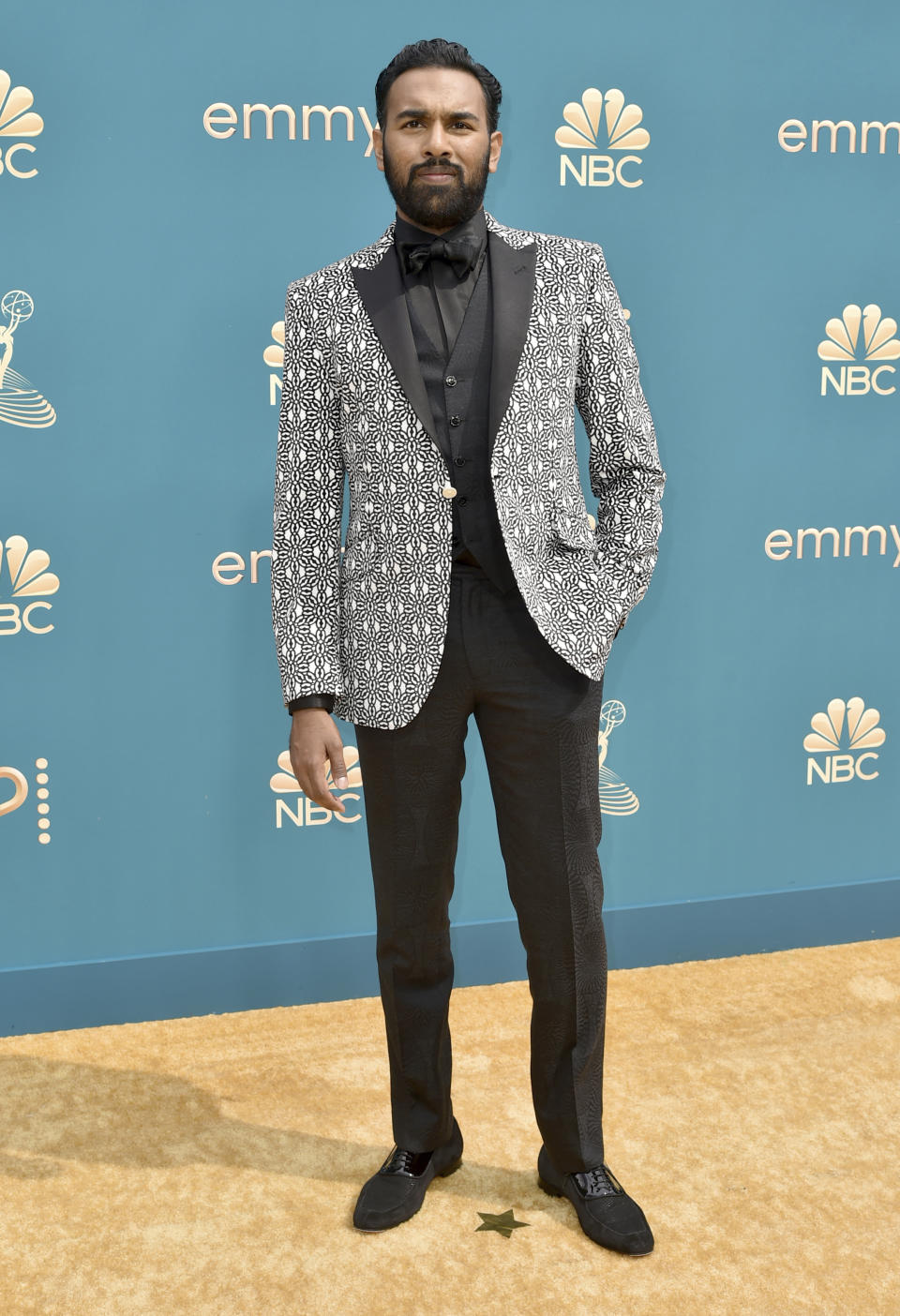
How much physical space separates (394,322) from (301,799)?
1.24 meters

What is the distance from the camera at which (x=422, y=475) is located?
1.75m

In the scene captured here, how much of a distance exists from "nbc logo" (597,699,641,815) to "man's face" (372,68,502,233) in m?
1.32

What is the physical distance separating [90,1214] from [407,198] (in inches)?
65.4

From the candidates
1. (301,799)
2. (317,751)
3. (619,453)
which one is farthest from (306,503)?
(301,799)

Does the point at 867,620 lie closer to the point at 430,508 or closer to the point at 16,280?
the point at 430,508

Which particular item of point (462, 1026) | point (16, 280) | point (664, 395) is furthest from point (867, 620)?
point (16, 280)

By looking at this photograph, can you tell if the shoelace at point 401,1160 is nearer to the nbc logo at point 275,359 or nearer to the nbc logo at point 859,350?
the nbc logo at point 275,359

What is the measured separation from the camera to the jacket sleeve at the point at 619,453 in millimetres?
1838

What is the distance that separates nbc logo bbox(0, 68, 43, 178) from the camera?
232cm

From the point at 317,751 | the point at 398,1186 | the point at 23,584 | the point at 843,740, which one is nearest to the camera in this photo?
the point at 317,751

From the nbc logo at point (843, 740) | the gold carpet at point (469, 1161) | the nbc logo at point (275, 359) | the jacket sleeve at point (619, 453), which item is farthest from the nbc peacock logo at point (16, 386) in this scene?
the nbc logo at point (843, 740)

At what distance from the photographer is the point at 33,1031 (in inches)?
102

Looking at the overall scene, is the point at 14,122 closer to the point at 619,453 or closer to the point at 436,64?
the point at 436,64

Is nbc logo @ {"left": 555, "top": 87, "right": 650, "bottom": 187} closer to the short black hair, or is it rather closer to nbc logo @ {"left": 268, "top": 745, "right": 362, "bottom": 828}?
the short black hair
